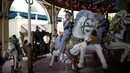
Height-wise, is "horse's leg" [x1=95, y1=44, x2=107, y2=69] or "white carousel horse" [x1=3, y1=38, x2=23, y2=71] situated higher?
"horse's leg" [x1=95, y1=44, x2=107, y2=69]

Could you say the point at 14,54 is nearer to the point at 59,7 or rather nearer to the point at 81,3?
the point at 81,3

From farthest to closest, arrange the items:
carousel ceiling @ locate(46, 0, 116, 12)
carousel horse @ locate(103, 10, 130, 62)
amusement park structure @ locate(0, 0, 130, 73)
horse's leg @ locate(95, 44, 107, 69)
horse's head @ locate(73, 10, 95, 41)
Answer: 1. carousel ceiling @ locate(46, 0, 116, 12)
2. amusement park structure @ locate(0, 0, 130, 73)
3. carousel horse @ locate(103, 10, 130, 62)
4. horse's leg @ locate(95, 44, 107, 69)
5. horse's head @ locate(73, 10, 95, 41)

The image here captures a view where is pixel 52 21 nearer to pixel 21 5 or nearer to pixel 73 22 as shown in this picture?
pixel 21 5

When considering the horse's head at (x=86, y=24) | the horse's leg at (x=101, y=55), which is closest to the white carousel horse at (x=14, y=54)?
the horse's head at (x=86, y=24)

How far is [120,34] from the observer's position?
270 inches

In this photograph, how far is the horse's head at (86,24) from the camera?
5681mm

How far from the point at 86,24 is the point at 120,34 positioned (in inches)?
58.1

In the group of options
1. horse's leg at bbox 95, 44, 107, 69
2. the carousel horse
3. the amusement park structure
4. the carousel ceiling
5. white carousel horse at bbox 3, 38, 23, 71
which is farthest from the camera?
the carousel ceiling

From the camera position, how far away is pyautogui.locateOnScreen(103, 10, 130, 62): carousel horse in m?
6.81

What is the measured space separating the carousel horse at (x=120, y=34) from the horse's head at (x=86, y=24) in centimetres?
103

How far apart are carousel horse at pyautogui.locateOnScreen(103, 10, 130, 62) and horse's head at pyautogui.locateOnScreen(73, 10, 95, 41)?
1.03 metres

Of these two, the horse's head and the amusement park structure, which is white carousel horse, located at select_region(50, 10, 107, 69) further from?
the amusement park structure

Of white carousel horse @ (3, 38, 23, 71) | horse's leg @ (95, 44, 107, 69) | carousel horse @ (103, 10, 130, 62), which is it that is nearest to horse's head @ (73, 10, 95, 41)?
horse's leg @ (95, 44, 107, 69)

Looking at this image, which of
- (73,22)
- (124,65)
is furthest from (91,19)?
(124,65)
